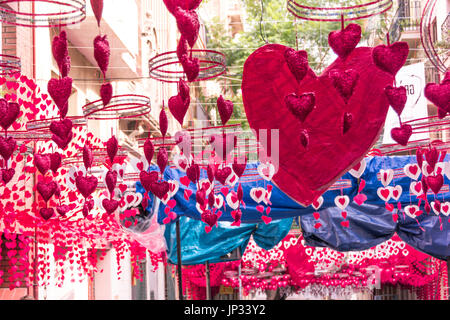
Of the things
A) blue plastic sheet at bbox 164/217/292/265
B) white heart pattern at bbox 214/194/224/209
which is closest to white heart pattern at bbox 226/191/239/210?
white heart pattern at bbox 214/194/224/209

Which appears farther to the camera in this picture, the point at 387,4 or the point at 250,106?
the point at 250,106

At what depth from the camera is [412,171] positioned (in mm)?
9062

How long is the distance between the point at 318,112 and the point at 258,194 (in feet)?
10.9

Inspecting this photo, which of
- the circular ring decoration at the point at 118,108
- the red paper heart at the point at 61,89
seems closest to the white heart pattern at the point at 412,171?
A: the circular ring decoration at the point at 118,108

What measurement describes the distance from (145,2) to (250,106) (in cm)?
1716

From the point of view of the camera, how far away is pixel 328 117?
244 inches

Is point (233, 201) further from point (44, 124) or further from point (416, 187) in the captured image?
point (44, 124)

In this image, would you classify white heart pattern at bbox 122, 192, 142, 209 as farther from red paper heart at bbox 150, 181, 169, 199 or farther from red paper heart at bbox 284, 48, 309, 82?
red paper heart at bbox 284, 48, 309, 82

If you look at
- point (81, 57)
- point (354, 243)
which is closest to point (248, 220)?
point (354, 243)

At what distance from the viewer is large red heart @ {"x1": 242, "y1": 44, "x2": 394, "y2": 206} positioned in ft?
18.6

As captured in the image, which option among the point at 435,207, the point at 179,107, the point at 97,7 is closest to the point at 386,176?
the point at 435,207

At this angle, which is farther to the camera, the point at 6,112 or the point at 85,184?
the point at 85,184

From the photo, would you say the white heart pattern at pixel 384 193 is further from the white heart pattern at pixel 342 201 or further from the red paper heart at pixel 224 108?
the red paper heart at pixel 224 108
